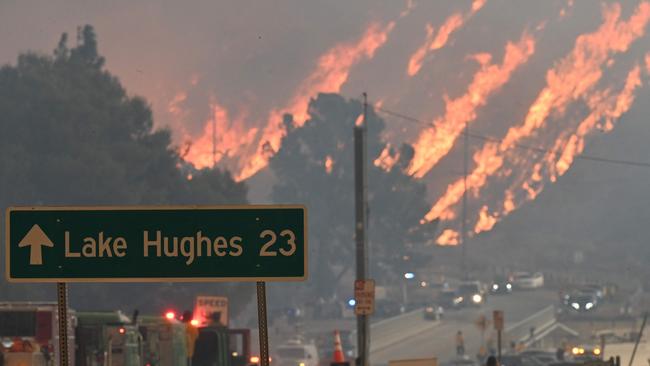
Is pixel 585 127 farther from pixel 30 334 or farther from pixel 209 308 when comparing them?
pixel 30 334

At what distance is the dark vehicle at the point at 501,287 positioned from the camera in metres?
127

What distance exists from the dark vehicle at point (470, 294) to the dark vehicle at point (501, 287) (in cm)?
755

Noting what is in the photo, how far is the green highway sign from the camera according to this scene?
10.1 metres

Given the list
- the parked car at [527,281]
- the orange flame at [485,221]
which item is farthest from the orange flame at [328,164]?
the orange flame at [485,221]

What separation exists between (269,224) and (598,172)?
173169mm

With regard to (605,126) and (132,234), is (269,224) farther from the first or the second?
(605,126)

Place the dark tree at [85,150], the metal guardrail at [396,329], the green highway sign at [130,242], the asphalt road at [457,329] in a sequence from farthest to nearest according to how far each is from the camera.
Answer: the metal guardrail at [396,329]
the asphalt road at [457,329]
the dark tree at [85,150]
the green highway sign at [130,242]

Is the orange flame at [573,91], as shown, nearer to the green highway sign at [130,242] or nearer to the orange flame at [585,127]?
the orange flame at [585,127]

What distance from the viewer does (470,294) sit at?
381 feet

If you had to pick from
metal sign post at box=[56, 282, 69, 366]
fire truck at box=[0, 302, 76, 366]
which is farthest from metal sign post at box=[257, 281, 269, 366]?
fire truck at box=[0, 302, 76, 366]

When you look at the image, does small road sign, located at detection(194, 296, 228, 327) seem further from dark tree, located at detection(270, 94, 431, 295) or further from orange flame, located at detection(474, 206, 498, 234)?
orange flame, located at detection(474, 206, 498, 234)

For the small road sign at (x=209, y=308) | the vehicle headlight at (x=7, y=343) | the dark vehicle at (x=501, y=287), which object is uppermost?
the dark vehicle at (x=501, y=287)

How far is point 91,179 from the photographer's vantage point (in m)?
78.9

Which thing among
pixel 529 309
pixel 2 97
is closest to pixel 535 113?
pixel 529 309
